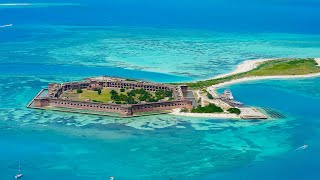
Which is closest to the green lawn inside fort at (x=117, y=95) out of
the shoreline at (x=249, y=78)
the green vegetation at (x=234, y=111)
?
the green vegetation at (x=234, y=111)

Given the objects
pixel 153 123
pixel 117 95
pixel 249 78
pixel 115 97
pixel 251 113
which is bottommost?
pixel 153 123

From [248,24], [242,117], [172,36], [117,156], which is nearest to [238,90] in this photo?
[242,117]

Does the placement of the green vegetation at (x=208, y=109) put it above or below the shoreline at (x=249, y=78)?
below

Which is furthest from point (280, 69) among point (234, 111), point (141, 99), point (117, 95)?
point (117, 95)

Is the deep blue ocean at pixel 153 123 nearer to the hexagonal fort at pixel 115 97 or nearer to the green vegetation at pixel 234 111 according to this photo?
the hexagonal fort at pixel 115 97

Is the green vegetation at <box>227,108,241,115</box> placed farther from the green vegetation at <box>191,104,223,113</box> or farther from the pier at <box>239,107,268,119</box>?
the green vegetation at <box>191,104,223,113</box>

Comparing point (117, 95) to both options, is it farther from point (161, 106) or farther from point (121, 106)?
point (161, 106)

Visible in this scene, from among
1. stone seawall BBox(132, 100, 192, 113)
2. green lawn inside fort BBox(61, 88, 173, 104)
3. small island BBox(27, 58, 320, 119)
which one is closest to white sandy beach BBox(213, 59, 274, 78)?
small island BBox(27, 58, 320, 119)
